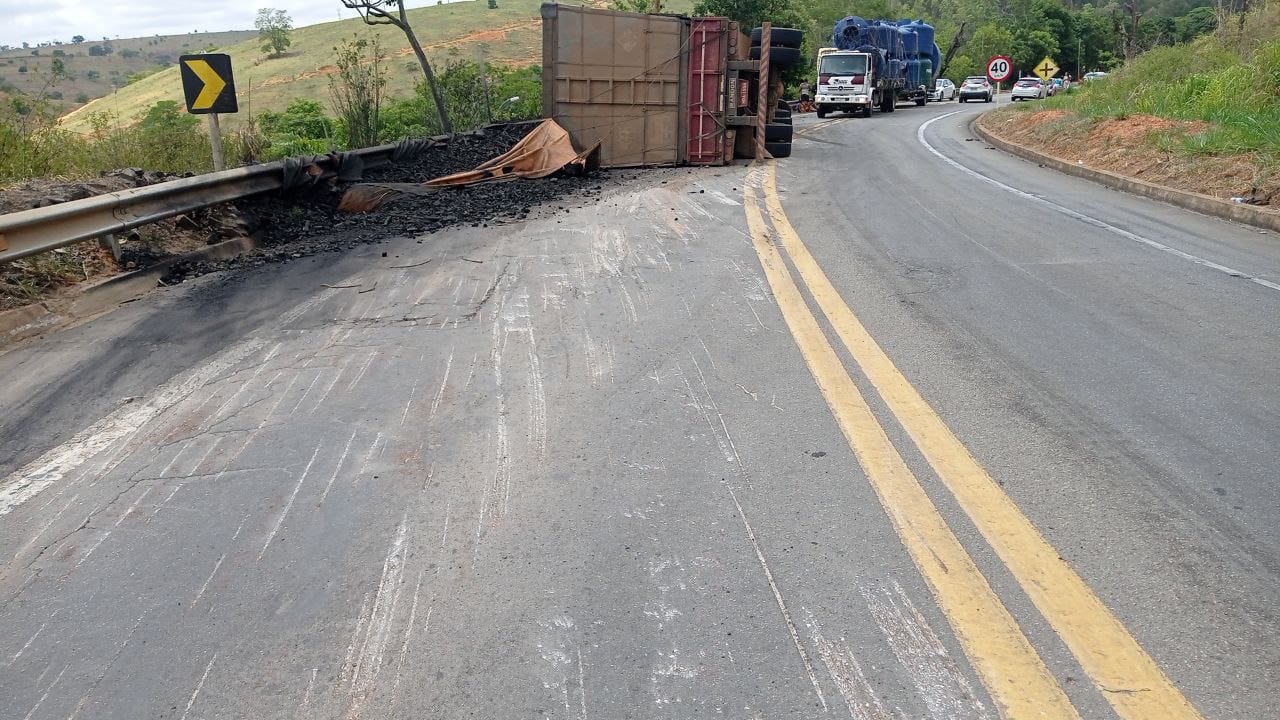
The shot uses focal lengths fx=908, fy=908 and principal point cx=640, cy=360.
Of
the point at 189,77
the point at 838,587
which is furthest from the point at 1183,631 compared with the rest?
the point at 189,77

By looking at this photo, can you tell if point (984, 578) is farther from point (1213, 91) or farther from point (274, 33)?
point (274, 33)

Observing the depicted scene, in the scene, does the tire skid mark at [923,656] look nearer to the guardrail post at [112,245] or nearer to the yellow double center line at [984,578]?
the yellow double center line at [984,578]

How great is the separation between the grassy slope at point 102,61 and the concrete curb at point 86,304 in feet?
306

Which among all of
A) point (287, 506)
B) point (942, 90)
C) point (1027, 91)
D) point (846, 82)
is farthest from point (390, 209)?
point (942, 90)

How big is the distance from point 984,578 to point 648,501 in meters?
1.19

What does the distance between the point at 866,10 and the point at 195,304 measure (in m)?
78.2

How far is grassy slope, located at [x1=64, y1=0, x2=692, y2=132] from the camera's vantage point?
249 feet


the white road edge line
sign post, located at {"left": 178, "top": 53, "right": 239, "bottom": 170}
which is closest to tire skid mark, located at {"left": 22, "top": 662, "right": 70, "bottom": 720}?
sign post, located at {"left": 178, "top": 53, "right": 239, "bottom": 170}

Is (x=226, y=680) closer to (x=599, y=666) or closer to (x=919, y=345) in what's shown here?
(x=599, y=666)

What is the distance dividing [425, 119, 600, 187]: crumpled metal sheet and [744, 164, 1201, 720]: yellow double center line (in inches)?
327

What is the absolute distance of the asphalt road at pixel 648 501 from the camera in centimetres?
244

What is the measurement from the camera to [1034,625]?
2568 mm

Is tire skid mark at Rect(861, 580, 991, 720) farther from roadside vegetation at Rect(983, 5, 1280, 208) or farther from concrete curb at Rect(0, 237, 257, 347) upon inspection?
roadside vegetation at Rect(983, 5, 1280, 208)

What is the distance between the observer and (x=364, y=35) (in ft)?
322
